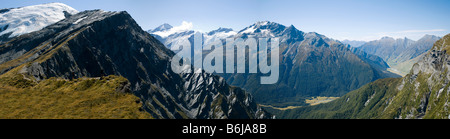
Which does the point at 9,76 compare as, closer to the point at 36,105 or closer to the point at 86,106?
the point at 36,105

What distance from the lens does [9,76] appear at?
11344 centimetres

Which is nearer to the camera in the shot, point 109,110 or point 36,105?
point 109,110

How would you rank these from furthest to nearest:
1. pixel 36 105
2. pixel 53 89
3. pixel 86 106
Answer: pixel 53 89, pixel 36 105, pixel 86 106
